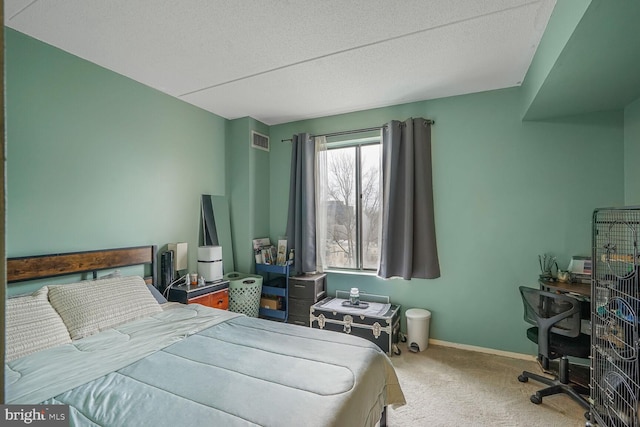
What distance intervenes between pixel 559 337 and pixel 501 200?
129 centimetres

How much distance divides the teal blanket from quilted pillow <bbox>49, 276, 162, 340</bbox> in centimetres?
10

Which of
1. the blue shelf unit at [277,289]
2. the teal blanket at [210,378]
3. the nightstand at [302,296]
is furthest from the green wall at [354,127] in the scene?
the teal blanket at [210,378]

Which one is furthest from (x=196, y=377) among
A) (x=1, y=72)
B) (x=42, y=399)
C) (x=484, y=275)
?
(x=484, y=275)

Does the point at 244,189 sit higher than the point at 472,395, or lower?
higher

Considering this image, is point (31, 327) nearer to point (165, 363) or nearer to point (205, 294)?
point (165, 363)

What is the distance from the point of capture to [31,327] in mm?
1638

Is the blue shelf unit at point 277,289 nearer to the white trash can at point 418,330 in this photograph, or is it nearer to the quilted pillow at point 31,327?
the white trash can at point 418,330

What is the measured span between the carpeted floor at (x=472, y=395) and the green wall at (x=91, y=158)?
8.36ft

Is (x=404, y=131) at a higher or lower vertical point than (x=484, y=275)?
higher

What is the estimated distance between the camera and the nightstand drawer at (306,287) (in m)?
3.35

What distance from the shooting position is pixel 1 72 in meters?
0.34

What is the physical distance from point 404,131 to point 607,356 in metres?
2.43

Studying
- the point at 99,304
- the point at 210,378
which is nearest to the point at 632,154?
the point at 210,378

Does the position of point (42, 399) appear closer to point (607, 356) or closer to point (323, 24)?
point (323, 24)
